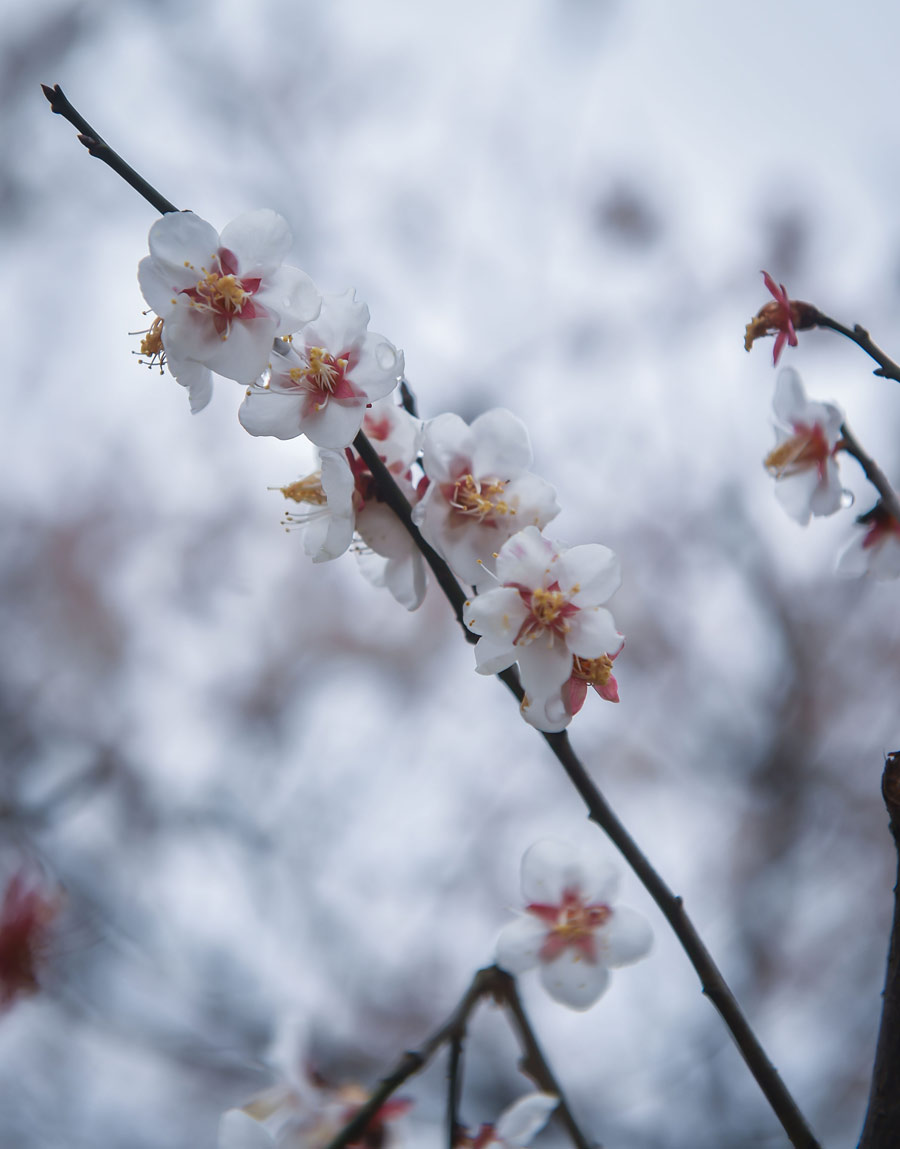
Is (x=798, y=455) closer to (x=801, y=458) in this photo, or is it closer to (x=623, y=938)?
(x=801, y=458)

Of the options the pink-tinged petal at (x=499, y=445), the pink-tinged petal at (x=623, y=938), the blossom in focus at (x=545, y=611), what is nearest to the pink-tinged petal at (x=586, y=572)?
the blossom in focus at (x=545, y=611)

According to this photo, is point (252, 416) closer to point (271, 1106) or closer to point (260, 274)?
point (260, 274)

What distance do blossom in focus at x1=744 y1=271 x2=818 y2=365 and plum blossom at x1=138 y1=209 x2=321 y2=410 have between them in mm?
416

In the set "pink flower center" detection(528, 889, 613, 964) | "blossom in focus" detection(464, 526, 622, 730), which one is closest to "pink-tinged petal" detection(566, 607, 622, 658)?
"blossom in focus" detection(464, 526, 622, 730)

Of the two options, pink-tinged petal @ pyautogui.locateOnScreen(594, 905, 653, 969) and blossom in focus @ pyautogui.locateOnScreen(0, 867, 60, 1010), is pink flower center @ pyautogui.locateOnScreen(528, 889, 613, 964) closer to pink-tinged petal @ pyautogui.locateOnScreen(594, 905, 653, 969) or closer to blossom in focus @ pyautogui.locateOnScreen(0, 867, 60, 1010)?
pink-tinged petal @ pyautogui.locateOnScreen(594, 905, 653, 969)

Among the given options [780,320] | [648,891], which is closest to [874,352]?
[780,320]

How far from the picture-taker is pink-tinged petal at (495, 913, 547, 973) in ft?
3.01

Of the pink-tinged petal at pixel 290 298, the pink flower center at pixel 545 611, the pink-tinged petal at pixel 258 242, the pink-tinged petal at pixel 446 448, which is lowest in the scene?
the pink flower center at pixel 545 611

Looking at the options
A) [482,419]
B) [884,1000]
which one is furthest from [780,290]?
[884,1000]

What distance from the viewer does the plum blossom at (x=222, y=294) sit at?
673 mm

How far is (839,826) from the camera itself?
4.07 metres

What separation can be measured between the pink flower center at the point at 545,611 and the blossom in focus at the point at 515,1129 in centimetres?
55

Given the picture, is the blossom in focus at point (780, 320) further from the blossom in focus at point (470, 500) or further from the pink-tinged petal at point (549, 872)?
the pink-tinged petal at point (549, 872)

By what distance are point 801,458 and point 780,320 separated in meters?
0.17
